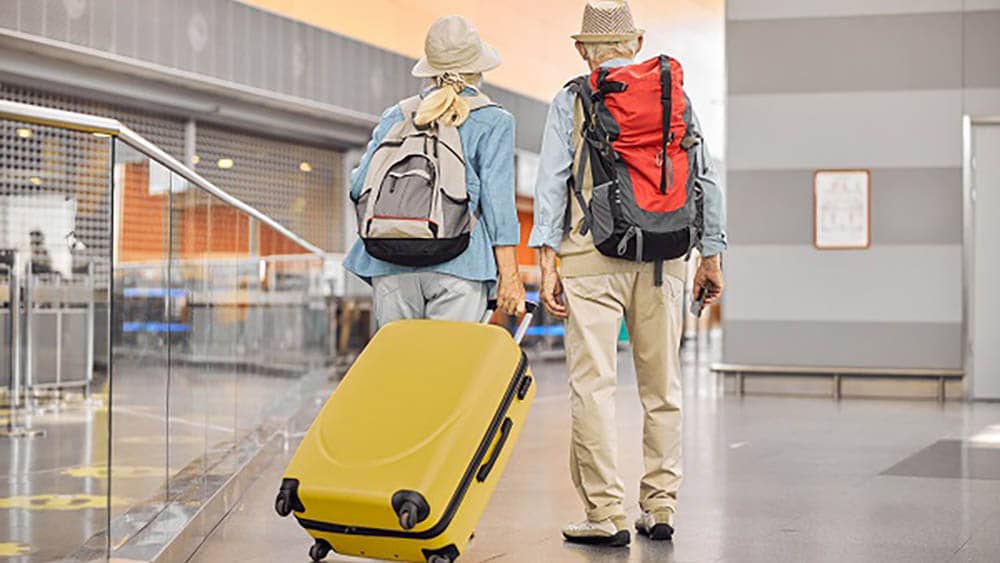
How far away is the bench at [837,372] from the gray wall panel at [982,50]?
7.16ft

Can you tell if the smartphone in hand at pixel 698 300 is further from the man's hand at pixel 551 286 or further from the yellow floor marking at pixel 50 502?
the yellow floor marking at pixel 50 502

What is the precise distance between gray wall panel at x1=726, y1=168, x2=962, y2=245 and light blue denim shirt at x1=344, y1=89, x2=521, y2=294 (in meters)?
7.31

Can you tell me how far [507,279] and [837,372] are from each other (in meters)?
7.40

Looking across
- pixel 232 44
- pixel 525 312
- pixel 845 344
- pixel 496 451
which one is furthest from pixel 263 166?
pixel 496 451

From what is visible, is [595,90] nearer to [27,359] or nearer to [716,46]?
[27,359]

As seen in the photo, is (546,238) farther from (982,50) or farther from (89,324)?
(982,50)

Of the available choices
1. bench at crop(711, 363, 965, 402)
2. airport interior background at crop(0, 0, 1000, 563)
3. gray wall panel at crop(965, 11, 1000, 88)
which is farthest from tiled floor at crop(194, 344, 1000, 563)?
gray wall panel at crop(965, 11, 1000, 88)

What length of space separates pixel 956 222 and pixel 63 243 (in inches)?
252

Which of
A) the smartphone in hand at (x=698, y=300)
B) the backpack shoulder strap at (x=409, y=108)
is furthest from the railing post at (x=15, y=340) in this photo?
the backpack shoulder strap at (x=409, y=108)

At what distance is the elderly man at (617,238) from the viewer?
3682 mm

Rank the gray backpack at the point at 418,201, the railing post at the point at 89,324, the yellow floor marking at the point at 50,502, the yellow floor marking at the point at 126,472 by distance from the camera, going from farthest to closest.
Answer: the railing post at the point at 89,324 → the yellow floor marking at the point at 50,502 → the yellow floor marking at the point at 126,472 → the gray backpack at the point at 418,201

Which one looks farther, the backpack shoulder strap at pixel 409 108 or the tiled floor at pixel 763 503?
the tiled floor at pixel 763 503

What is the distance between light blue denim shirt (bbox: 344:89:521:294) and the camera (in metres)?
3.44

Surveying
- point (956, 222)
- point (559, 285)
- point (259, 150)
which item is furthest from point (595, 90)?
point (259, 150)
